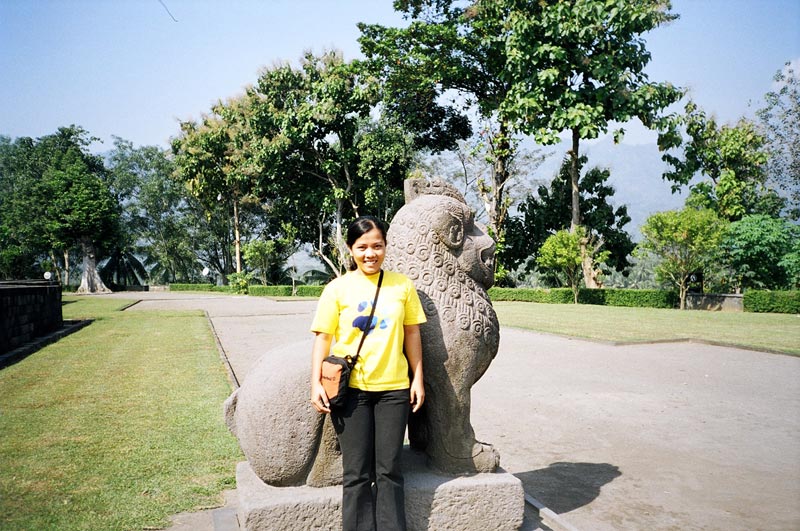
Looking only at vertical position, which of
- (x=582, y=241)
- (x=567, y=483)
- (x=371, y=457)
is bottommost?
(x=567, y=483)

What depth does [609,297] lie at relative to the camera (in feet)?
69.3

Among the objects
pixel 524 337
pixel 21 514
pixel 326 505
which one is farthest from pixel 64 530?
pixel 524 337

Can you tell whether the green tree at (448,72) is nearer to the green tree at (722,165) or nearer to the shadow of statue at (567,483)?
the green tree at (722,165)

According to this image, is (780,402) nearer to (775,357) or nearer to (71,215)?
(775,357)

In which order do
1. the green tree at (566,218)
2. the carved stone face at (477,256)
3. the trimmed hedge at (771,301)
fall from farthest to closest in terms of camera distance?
the green tree at (566,218)
the trimmed hedge at (771,301)
the carved stone face at (477,256)

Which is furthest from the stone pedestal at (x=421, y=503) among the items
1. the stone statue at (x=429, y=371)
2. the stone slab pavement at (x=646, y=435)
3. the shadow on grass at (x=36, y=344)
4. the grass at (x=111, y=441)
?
the shadow on grass at (x=36, y=344)

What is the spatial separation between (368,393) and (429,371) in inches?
17.4

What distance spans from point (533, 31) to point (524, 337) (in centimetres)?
1235

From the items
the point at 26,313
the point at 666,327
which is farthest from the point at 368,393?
the point at 666,327

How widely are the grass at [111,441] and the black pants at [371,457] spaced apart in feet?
4.56

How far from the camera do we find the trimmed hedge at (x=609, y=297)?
800 inches

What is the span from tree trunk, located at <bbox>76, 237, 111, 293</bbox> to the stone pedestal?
133ft

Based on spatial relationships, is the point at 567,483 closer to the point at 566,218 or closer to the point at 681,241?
the point at 681,241

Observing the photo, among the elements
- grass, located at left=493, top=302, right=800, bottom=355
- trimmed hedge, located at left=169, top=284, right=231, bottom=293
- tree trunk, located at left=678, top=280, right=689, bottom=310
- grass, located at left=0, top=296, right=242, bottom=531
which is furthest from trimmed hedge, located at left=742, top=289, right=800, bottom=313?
trimmed hedge, located at left=169, top=284, right=231, bottom=293
